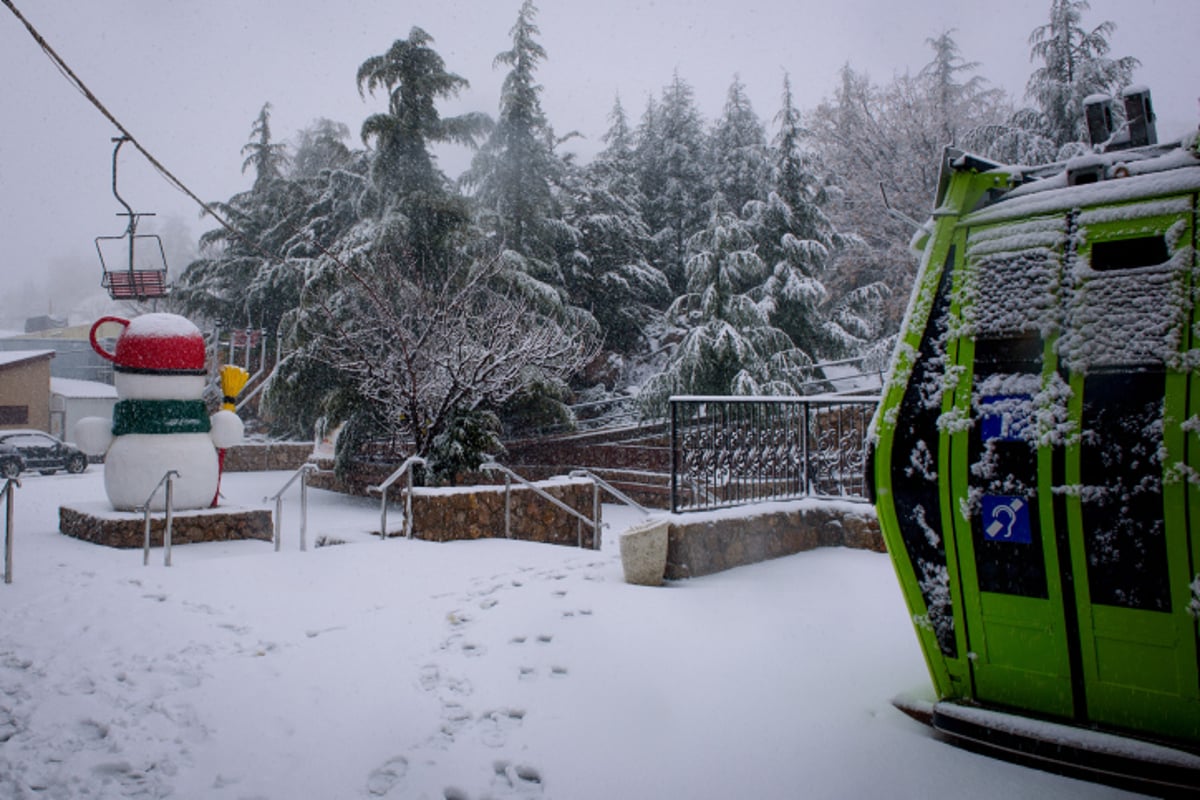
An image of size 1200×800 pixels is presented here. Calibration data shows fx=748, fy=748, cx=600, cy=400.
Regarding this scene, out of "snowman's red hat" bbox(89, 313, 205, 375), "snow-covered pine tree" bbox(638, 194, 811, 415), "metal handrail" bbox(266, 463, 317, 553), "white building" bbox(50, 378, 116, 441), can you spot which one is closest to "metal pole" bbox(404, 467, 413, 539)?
"metal handrail" bbox(266, 463, 317, 553)

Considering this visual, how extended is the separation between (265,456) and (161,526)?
541 inches

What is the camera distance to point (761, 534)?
21.2 ft

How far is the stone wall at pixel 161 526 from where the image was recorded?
956cm

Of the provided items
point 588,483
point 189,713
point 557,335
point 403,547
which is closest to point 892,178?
point 557,335

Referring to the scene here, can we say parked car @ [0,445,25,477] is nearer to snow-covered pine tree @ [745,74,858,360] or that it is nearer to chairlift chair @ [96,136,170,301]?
chairlift chair @ [96,136,170,301]

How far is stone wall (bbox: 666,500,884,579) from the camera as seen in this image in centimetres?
Answer: 591

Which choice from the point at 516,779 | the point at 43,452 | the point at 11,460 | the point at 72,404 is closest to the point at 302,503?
the point at 516,779

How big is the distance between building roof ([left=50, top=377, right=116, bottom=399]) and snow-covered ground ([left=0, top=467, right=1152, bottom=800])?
111 feet

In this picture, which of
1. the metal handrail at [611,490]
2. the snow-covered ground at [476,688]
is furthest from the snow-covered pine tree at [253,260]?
the snow-covered ground at [476,688]

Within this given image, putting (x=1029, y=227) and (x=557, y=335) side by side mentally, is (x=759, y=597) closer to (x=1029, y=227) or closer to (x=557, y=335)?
(x=1029, y=227)

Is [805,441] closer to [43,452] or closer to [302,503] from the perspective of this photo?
[302,503]

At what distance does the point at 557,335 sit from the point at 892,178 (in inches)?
495

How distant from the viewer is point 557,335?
46.5ft

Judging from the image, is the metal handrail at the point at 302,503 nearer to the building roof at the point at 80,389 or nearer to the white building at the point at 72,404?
the white building at the point at 72,404
